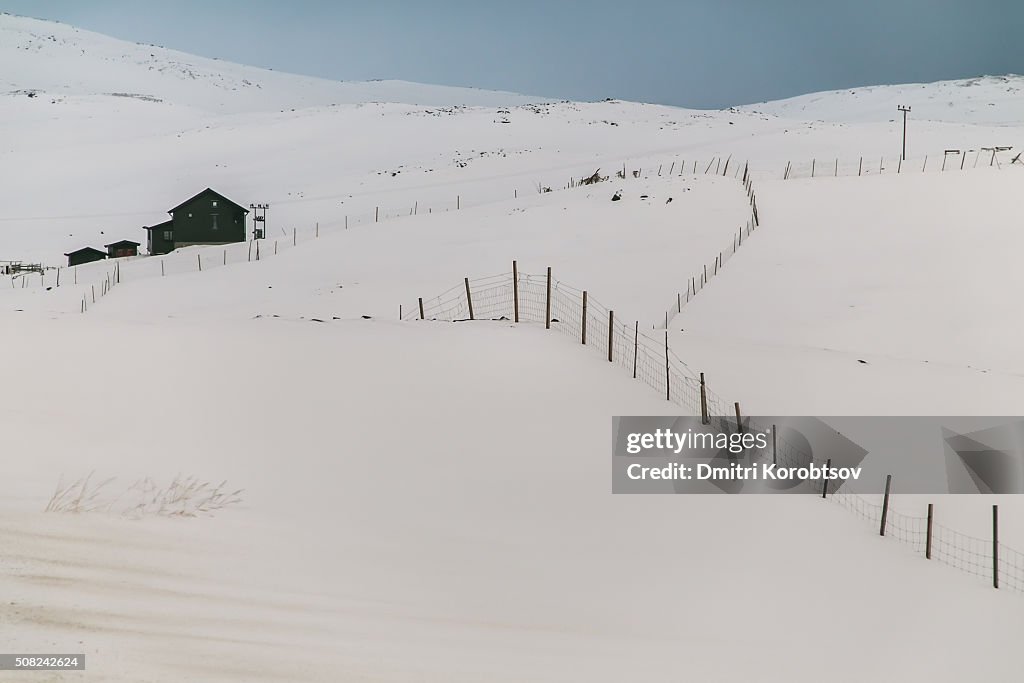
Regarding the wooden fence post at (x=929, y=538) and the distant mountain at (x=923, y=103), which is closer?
the wooden fence post at (x=929, y=538)

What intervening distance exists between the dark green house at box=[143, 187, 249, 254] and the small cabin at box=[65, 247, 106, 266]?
3.35m

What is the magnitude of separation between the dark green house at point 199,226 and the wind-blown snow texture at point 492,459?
14403 mm

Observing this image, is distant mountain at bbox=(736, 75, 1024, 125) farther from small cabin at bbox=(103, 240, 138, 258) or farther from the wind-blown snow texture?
the wind-blown snow texture

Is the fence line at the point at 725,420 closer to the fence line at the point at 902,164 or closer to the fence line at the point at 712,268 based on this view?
the fence line at the point at 712,268

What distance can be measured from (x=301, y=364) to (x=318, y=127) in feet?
228

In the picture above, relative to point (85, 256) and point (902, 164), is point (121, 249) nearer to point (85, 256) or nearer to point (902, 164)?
point (85, 256)

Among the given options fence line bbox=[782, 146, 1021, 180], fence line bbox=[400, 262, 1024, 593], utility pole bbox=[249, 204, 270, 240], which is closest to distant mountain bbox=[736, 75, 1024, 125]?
fence line bbox=[782, 146, 1021, 180]

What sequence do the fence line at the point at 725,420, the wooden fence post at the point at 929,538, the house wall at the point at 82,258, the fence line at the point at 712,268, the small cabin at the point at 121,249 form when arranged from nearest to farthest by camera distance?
the wooden fence post at the point at 929,538 < the fence line at the point at 725,420 < the fence line at the point at 712,268 < the house wall at the point at 82,258 < the small cabin at the point at 121,249

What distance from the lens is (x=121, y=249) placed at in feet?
152

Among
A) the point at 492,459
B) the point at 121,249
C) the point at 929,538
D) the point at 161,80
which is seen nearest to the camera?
the point at 929,538

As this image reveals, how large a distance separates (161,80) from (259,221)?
9269 centimetres

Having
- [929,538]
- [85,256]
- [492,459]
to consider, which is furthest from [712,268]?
[85,256]

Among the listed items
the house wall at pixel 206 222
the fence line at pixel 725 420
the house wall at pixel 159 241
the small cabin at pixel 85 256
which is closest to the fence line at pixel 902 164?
the fence line at pixel 725 420

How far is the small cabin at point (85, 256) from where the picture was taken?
147 ft
